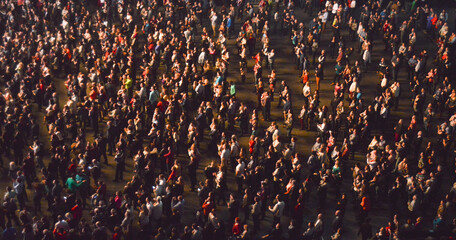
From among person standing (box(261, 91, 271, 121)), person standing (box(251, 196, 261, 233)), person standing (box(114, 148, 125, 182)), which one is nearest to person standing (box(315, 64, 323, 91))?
person standing (box(261, 91, 271, 121))

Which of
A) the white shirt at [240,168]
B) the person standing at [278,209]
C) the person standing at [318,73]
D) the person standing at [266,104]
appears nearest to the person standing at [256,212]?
the person standing at [278,209]

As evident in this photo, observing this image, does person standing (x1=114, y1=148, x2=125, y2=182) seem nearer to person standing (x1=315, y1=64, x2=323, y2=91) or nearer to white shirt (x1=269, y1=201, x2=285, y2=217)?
white shirt (x1=269, y1=201, x2=285, y2=217)

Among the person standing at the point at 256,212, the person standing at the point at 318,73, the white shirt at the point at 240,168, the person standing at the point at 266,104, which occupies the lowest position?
the person standing at the point at 256,212

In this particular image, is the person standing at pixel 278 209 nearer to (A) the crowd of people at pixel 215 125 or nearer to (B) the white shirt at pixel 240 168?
(A) the crowd of people at pixel 215 125

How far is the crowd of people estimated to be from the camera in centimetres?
1566

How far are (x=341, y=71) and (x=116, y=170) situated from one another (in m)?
9.82

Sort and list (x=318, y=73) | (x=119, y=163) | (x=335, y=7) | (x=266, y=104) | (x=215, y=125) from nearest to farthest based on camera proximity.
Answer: (x=119, y=163), (x=215, y=125), (x=266, y=104), (x=318, y=73), (x=335, y=7)

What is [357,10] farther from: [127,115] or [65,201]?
[65,201]

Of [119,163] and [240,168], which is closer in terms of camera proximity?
[240,168]

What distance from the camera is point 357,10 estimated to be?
3083cm

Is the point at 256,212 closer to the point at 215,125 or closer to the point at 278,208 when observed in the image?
the point at 278,208

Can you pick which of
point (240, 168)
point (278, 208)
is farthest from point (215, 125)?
point (278, 208)

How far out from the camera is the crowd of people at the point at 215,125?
617 inches

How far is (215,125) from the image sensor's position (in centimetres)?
1877
